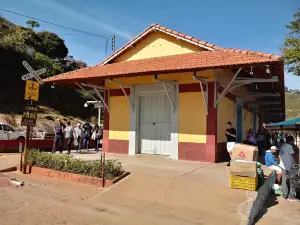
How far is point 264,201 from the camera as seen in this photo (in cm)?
765

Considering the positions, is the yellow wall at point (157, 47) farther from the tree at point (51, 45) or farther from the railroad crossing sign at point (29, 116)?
the tree at point (51, 45)

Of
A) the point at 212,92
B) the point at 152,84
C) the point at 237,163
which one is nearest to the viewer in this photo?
the point at 237,163

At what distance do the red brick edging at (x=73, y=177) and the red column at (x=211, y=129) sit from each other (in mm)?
3657

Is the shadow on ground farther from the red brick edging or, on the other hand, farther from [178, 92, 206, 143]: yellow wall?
the red brick edging

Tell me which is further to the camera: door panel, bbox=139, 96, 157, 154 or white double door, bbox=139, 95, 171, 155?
door panel, bbox=139, 96, 157, 154

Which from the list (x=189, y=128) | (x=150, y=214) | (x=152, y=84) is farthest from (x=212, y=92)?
(x=150, y=214)

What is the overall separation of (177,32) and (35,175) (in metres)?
7.62

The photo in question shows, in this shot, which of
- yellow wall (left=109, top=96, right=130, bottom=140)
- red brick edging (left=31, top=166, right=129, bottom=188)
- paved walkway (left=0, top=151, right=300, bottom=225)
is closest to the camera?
paved walkway (left=0, top=151, right=300, bottom=225)

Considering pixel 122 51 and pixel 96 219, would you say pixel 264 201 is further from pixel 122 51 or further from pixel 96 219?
pixel 122 51

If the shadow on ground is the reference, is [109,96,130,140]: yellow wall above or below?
above

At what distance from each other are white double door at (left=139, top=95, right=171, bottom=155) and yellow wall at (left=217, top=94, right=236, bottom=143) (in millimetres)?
1914

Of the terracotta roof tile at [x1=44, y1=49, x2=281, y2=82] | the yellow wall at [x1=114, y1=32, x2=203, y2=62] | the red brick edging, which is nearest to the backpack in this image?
the terracotta roof tile at [x1=44, y1=49, x2=281, y2=82]

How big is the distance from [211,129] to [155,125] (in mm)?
2506

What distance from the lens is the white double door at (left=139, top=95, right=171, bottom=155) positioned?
39.3ft
